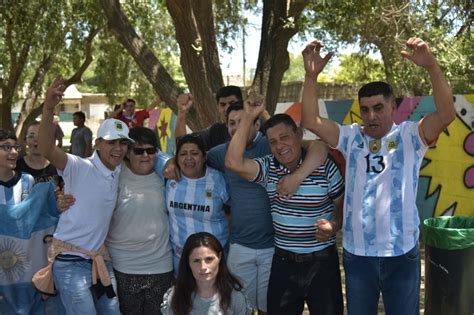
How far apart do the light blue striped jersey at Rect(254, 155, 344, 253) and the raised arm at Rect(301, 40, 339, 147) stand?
0.62 feet

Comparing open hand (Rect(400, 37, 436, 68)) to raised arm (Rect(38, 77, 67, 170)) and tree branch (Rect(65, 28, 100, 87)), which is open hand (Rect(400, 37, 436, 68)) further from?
tree branch (Rect(65, 28, 100, 87))

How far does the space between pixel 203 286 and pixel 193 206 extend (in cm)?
56

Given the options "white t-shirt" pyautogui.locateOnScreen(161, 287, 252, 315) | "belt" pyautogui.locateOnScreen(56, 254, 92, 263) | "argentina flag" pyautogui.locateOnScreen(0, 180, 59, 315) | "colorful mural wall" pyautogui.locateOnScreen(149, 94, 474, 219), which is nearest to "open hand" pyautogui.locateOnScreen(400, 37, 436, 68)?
"white t-shirt" pyautogui.locateOnScreen(161, 287, 252, 315)

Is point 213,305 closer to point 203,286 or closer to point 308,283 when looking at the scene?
point 203,286

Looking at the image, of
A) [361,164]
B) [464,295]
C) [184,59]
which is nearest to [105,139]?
[361,164]

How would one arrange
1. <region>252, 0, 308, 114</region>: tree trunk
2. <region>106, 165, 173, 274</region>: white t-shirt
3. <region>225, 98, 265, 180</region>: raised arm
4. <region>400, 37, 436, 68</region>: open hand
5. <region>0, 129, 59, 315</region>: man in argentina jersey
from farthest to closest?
<region>252, 0, 308, 114</region>: tree trunk, <region>0, 129, 59, 315</region>: man in argentina jersey, <region>106, 165, 173, 274</region>: white t-shirt, <region>225, 98, 265, 180</region>: raised arm, <region>400, 37, 436, 68</region>: open hand

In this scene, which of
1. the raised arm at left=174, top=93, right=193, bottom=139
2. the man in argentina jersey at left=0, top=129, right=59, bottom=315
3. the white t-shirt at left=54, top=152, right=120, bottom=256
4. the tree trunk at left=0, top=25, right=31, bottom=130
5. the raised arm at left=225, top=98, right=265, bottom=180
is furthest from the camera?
the tree trunk at left=0, top=25, right=31, bottom=130

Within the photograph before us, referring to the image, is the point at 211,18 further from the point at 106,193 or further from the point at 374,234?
the point at 374,234

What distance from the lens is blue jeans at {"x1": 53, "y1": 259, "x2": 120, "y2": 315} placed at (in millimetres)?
3674

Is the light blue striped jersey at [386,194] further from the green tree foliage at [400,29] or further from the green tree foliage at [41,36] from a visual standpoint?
the green tree foliage at [41,36]

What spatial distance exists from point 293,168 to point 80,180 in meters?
1.33

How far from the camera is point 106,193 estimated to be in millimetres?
3730

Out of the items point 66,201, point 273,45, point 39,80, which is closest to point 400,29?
point 273,45

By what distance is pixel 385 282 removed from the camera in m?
3.41
